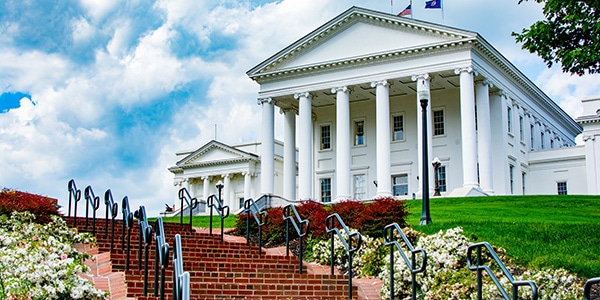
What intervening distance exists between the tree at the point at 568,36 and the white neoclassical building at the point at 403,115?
21.7 m

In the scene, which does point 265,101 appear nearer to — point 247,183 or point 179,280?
point 247,183

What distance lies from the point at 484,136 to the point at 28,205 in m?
30.5

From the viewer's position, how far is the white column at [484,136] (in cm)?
4203

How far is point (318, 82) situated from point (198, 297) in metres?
35.4

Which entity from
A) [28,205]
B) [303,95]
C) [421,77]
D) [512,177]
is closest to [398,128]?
[303,95]

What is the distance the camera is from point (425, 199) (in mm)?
20094

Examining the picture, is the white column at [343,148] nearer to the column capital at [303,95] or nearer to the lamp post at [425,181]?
the column capital at [303,95]

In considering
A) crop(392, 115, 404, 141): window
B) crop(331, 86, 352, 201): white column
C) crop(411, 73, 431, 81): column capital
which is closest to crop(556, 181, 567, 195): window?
crop(392, 115, 404, 141): window

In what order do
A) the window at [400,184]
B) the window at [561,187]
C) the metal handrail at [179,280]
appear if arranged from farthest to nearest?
the window at [561,187] < the window at [400,184] < the metal handrail at [179,280]

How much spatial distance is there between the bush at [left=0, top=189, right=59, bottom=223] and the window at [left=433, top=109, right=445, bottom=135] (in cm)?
3275

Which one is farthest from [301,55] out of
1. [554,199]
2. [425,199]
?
[425,199]

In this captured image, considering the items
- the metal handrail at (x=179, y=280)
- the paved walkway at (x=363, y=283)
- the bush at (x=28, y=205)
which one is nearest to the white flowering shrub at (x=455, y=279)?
the paved walkway at (x=363, y=283)

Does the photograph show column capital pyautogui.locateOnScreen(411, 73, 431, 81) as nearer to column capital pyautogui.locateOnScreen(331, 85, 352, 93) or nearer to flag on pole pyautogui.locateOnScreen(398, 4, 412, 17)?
flag on pole pyautogui.locateOnScreen(398, 4, 412, 17)

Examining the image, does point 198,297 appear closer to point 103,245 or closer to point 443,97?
point 103,245
